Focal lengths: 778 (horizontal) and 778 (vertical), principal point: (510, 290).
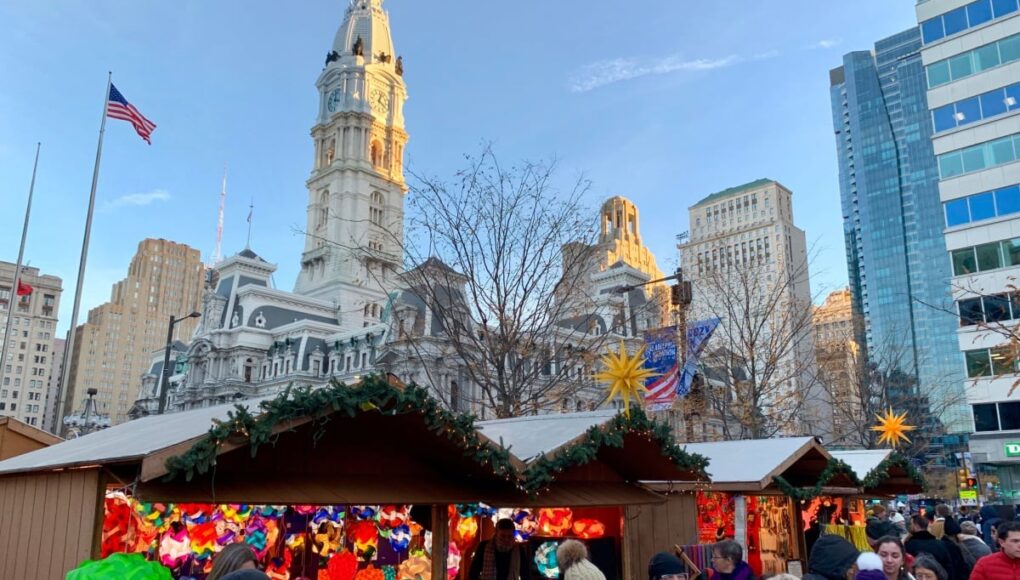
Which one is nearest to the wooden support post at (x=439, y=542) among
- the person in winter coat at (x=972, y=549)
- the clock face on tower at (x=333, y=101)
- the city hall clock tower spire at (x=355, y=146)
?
the person in winter coat at (x=972, y=549)

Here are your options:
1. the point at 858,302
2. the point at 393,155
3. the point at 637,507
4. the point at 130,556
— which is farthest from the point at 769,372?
the point at 858,302

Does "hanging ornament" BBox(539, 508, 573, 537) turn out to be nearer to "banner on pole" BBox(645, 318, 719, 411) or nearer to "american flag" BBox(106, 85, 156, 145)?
"banner on pole" BBox(645, 318, 719, 411)

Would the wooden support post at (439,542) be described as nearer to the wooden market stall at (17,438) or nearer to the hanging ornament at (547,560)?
the hanging ornament at (547,560)

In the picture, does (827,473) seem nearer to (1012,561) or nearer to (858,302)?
(1012,561)

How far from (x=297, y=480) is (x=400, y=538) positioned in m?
1.99

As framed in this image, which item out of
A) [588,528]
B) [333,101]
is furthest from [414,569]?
[333,101]

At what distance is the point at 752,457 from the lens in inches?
540

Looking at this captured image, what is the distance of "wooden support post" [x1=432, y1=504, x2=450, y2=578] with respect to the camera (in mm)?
9305

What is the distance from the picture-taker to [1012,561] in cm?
684

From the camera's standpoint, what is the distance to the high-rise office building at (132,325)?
6014 inches

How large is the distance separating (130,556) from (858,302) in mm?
151426

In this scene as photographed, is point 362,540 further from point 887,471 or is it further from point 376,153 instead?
point 376,153

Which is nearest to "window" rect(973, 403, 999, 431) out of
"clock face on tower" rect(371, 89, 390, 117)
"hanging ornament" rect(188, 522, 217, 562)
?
"hanging ornament" rect(188, 522, 217, 562)

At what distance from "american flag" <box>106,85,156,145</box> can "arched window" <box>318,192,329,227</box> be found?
83735mm
